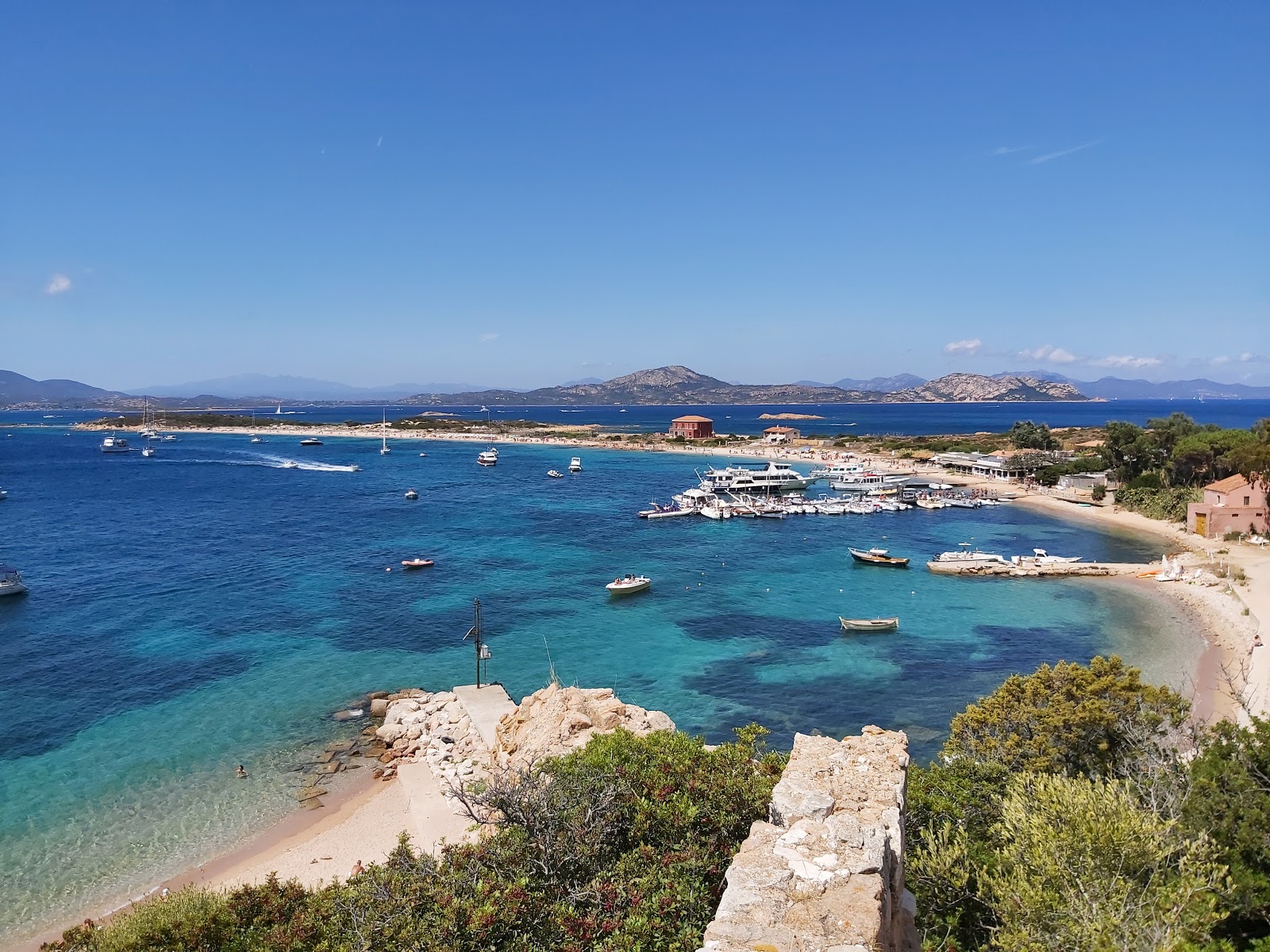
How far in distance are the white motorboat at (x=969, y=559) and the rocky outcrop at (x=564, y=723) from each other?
33.7 metres

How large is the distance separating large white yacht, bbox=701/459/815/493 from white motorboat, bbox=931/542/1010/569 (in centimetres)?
3046

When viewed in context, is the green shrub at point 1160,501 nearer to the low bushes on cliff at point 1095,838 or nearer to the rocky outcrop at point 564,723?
the low bushes on cliff at point 1095,838

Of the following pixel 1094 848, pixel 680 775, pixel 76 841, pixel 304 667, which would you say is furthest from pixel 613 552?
pixel 1094 848

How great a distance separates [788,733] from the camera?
24969mm

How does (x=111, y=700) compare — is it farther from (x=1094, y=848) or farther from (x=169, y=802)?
(x=1094, y=848)

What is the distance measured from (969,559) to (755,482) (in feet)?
108

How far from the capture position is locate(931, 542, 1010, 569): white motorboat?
4750 cm

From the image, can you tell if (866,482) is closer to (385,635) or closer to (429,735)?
(385,635)

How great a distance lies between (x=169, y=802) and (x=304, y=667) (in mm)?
10091

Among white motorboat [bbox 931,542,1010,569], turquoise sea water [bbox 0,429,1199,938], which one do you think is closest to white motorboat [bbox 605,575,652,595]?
turquoise sea water [bbox 0,429,1199,938]

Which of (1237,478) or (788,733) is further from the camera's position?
(1237,478)

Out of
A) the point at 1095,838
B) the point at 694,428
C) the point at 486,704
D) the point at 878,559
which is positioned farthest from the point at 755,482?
the point at 1095,838

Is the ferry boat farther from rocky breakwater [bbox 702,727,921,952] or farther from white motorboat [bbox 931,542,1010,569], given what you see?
rocky breakwater [bbox 702,727,921,952]

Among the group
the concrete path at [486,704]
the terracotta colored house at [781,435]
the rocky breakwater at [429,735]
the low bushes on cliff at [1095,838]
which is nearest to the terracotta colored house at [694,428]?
the terracotta colored house at [781,435]
